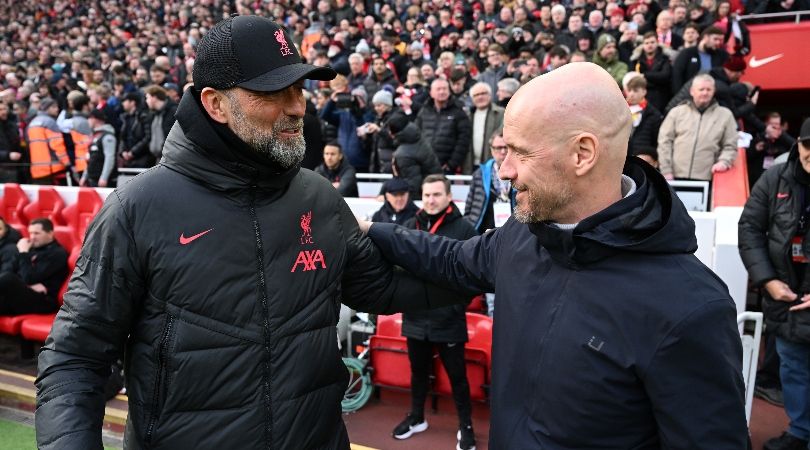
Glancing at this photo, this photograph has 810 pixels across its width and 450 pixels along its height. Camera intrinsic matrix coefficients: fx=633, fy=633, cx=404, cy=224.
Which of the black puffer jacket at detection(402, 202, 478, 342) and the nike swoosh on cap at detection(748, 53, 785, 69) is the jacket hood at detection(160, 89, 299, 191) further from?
the nike swoosh on cap at detection(748, 53, 785, 69)

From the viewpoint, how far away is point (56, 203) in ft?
24.3

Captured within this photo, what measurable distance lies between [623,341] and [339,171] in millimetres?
5500

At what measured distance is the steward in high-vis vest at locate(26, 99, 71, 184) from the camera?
10273 millimetres

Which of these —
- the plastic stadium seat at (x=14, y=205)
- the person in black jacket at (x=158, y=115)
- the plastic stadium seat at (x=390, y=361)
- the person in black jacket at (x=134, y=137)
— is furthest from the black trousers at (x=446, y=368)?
the person in black jacket at (x=134, y=137)

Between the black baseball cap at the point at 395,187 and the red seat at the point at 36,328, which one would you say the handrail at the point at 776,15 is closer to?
the black baseball cap at the point at 395,187

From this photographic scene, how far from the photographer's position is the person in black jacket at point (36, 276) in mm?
5770

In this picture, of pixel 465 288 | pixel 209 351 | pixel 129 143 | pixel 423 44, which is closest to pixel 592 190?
pixel 465 288

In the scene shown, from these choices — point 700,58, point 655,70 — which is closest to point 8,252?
point 655,70

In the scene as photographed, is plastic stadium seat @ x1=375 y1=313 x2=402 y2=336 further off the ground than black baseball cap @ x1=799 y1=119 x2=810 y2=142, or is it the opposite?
black baseball cap @ x1=799 y1=119 x2=810 y2=142

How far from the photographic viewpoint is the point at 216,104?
5.68 feet

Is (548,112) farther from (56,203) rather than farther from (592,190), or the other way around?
(56,203)

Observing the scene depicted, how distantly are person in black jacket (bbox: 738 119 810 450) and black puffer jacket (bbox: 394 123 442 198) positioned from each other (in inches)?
120

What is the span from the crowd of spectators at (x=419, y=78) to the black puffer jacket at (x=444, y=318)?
4.26ft

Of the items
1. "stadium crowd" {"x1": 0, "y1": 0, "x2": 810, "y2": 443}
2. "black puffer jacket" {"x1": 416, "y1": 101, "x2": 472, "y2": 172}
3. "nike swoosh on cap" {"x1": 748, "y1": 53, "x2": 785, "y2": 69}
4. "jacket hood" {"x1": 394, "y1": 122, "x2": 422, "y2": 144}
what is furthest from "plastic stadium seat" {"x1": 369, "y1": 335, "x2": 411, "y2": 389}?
"nike swoosh on cap" {"x1": 748, "y1": 53, "x2": 785, "y2": 69}
